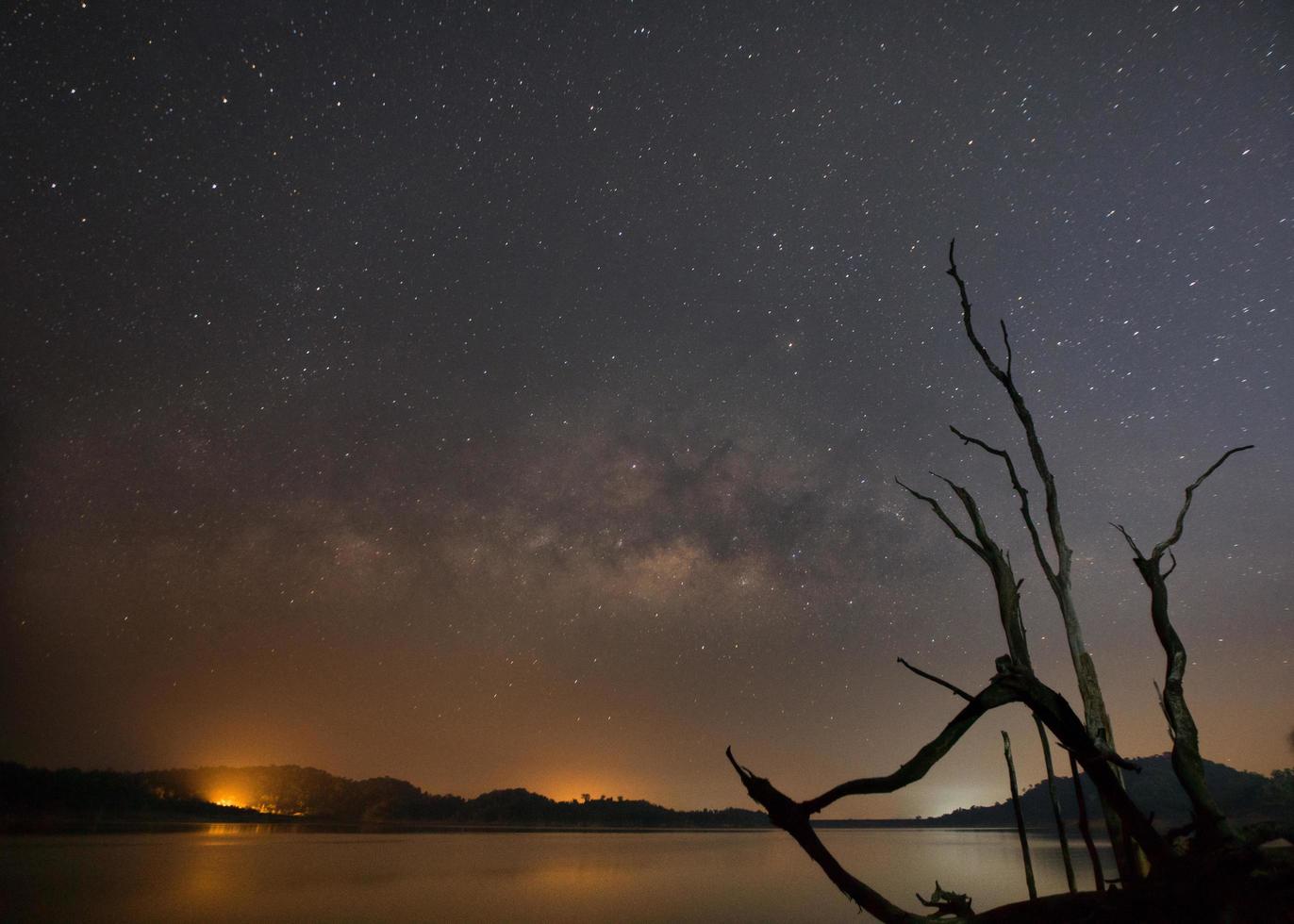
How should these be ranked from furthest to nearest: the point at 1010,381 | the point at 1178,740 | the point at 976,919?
1. the point at 1010,381
2. the point at 1178,740
3. the point at 976,919

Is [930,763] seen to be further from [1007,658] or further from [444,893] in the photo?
[444,893]

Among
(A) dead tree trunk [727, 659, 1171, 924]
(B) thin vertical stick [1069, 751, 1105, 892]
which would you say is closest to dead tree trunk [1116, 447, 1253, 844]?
(A) dead tree trunk [727, 659, 1171, 924]

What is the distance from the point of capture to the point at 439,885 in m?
35.7

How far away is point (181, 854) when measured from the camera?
51344mm

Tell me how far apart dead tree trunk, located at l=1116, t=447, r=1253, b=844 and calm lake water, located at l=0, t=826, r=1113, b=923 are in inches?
972

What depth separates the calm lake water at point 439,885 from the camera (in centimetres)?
2566

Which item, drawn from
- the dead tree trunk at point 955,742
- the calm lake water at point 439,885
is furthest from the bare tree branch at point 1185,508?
the calm lake water at point 439,885

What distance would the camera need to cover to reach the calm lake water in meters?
25.7

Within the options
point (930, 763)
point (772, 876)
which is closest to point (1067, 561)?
point (930, 763)

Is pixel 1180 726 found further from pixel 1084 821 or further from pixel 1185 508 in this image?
pixel 1084 821

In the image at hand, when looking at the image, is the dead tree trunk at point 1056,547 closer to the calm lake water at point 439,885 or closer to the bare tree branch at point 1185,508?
the bare tree branch at point 1185,508

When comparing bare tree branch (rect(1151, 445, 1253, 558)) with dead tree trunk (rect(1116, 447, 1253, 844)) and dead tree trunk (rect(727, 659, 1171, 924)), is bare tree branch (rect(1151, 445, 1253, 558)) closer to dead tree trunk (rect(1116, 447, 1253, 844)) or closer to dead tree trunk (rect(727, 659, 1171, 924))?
dead tree trunk (rect(1116, 447, 1253, 844))

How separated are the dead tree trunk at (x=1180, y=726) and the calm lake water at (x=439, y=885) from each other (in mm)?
24696

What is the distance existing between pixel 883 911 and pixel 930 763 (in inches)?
31.6
